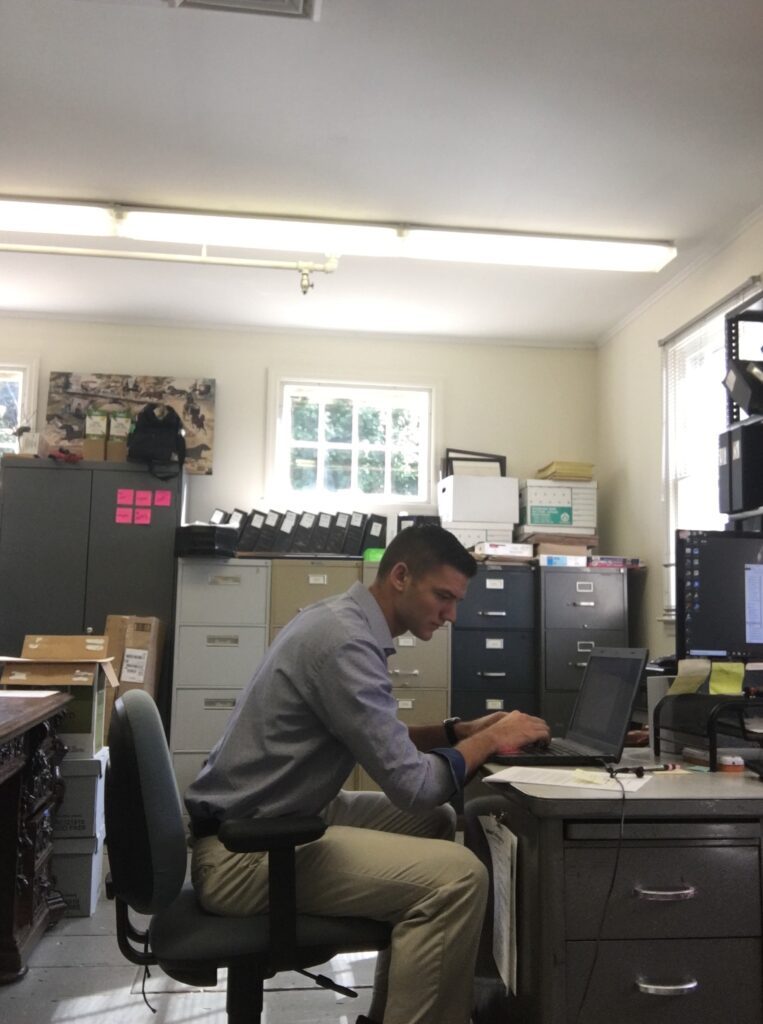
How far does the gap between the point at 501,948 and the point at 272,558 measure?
323 cm

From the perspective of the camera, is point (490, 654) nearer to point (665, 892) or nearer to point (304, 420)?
point (304, 420)

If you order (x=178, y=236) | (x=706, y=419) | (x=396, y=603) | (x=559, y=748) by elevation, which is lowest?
(x=559, y=748)

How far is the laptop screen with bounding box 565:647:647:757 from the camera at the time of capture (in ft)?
5.90

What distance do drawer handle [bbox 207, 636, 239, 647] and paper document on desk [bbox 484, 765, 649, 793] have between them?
3.11m

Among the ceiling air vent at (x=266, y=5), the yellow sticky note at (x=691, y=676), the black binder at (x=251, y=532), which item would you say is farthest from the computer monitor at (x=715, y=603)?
the black binder at (x=251, y=532)

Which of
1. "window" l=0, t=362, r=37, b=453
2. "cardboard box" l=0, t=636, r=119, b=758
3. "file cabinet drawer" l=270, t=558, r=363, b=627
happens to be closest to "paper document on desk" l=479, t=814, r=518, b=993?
"cardboard box" l=0, t=636, r=119, b=758

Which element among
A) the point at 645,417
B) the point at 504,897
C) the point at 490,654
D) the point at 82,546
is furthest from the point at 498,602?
the point at 504,897

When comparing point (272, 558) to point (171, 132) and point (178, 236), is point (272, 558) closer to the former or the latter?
point (178, 236)

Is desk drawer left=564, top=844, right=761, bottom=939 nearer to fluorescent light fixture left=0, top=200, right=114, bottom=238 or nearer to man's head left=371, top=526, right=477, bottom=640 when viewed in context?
man's head left=371, top=526, right=477, bottom=640

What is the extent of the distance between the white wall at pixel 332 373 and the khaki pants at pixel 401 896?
3842mm

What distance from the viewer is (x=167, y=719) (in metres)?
4.78

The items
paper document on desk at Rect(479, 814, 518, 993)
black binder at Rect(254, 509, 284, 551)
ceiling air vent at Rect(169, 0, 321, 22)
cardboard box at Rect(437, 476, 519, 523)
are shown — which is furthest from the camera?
cardboard box at Rect(437, 476, 519, 523)


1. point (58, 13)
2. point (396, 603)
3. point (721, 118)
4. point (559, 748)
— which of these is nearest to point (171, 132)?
point (58, 13)

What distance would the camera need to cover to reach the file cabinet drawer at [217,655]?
15.0 feet
